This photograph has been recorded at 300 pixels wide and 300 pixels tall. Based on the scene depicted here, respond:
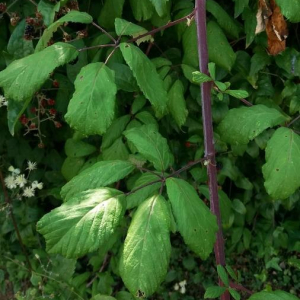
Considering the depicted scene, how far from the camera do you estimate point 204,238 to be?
100cm

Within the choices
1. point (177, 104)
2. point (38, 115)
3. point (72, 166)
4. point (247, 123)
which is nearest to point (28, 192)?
point (72, 166)

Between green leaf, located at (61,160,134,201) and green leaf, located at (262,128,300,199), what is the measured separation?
0.35 meters

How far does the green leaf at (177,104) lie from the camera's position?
1530 millimetres

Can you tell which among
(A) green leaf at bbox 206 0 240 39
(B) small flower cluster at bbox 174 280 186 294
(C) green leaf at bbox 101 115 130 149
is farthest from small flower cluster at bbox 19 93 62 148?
(B) small flower cluster at bbox 174 280 186 294

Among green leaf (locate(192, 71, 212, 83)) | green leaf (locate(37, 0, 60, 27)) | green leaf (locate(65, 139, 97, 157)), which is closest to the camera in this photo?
green leaf (locate(192, 71, 212, 83))

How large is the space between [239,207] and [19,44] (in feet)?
4.15

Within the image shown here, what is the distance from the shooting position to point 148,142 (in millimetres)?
1184

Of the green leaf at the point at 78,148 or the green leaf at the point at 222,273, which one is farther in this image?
the green leaf at the point at 78,148

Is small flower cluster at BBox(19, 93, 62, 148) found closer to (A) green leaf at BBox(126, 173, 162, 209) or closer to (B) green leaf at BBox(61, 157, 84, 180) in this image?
(B) green leaf at BBox(61, 157, 84, 180)

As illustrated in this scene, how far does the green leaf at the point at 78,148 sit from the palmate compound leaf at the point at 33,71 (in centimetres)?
78

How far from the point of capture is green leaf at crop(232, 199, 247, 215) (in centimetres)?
210

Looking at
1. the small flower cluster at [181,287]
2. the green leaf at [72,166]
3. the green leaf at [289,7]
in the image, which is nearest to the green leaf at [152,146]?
the green leaf at [289,7]

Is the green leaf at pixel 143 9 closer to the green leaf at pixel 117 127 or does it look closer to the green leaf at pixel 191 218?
the green leaf at pixel 117 127

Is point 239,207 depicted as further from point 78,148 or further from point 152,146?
point 152,146
